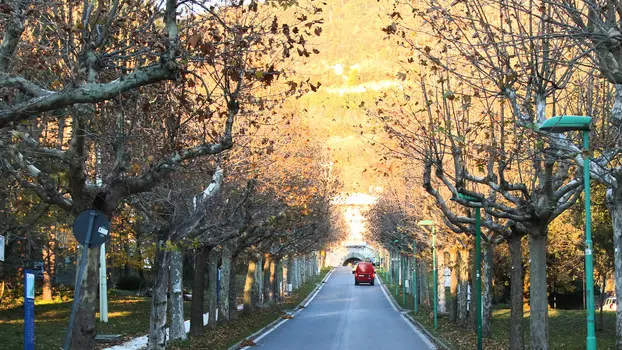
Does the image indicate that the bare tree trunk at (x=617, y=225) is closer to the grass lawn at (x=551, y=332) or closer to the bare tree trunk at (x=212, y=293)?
the grass lawn at (x=551, y=332)

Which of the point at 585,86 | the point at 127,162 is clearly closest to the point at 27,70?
the point at 127,162

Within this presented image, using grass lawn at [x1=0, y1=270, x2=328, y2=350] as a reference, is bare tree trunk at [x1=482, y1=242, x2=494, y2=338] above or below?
above

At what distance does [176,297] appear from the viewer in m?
24.0

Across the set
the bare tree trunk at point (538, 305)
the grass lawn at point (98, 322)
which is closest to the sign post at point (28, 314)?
the bare tree trunk at point (538, 305)

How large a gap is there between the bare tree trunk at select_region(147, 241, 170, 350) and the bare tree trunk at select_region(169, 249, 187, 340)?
3759 millimetres

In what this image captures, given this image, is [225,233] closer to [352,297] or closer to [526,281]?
[526,281]

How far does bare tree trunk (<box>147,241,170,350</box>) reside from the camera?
19.0 metres

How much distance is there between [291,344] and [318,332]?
5671mm

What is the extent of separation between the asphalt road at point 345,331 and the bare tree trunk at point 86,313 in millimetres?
12954

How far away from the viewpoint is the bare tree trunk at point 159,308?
62.4 feet

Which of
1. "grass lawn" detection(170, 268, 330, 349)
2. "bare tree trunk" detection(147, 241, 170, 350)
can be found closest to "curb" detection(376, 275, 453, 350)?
"grass lawn" detection(170, 268, 330, 349)

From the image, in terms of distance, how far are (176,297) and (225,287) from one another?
33.1ft

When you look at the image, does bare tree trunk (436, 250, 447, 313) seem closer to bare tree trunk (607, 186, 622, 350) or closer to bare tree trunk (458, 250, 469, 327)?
bare tree trunk (458, 250, 469, 327)

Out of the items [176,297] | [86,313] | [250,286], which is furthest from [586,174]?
[250,286]
